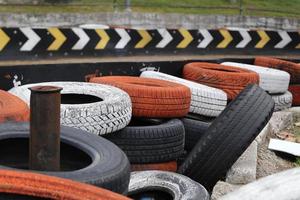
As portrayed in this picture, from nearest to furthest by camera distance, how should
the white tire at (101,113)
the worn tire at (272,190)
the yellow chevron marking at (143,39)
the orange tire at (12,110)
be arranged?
1. the worn tire at (272,190)
2. the orange tire at (12,110)
3. the white tire at (101,113)
4. the yellow chevron marking at (143,39)

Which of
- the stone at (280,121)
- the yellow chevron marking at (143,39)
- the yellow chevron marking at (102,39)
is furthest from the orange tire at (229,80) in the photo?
the yellow chevron marking at (143,39)

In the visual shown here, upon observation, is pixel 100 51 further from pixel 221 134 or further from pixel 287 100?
pixel 221 134

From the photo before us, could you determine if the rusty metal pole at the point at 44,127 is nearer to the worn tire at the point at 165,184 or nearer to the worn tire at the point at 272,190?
the worn tire at the point at 272,190

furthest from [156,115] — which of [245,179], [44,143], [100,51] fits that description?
[100,51]

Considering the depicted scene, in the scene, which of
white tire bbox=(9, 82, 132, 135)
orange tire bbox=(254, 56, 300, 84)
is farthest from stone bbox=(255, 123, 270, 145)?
orange tire bbox=(254, 56, 300, 84)

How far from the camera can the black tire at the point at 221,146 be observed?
436cm

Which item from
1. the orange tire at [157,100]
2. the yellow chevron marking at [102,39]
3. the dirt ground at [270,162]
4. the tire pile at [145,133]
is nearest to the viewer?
the tire pile at [145,133]

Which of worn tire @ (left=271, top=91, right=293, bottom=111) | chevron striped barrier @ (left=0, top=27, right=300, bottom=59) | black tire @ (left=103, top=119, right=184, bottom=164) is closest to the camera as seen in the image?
black tire @ (left=103, top=119, right=184, bottom=164)

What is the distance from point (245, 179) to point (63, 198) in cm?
282

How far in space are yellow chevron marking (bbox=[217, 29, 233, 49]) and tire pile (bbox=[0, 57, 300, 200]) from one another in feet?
19.9

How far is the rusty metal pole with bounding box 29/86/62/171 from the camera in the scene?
246 centimetres

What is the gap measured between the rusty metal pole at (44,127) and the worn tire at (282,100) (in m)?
5.12

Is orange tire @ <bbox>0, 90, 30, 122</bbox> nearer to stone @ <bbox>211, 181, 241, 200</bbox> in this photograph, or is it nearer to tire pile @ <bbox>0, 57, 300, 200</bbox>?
tire pile @ <bbox>0, 57, 300, 200</bbox>

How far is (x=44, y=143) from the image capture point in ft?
8.37
